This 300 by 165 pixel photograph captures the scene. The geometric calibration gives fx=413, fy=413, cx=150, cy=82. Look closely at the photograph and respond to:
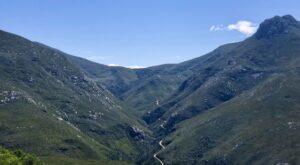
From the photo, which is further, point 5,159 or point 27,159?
point 27,159
